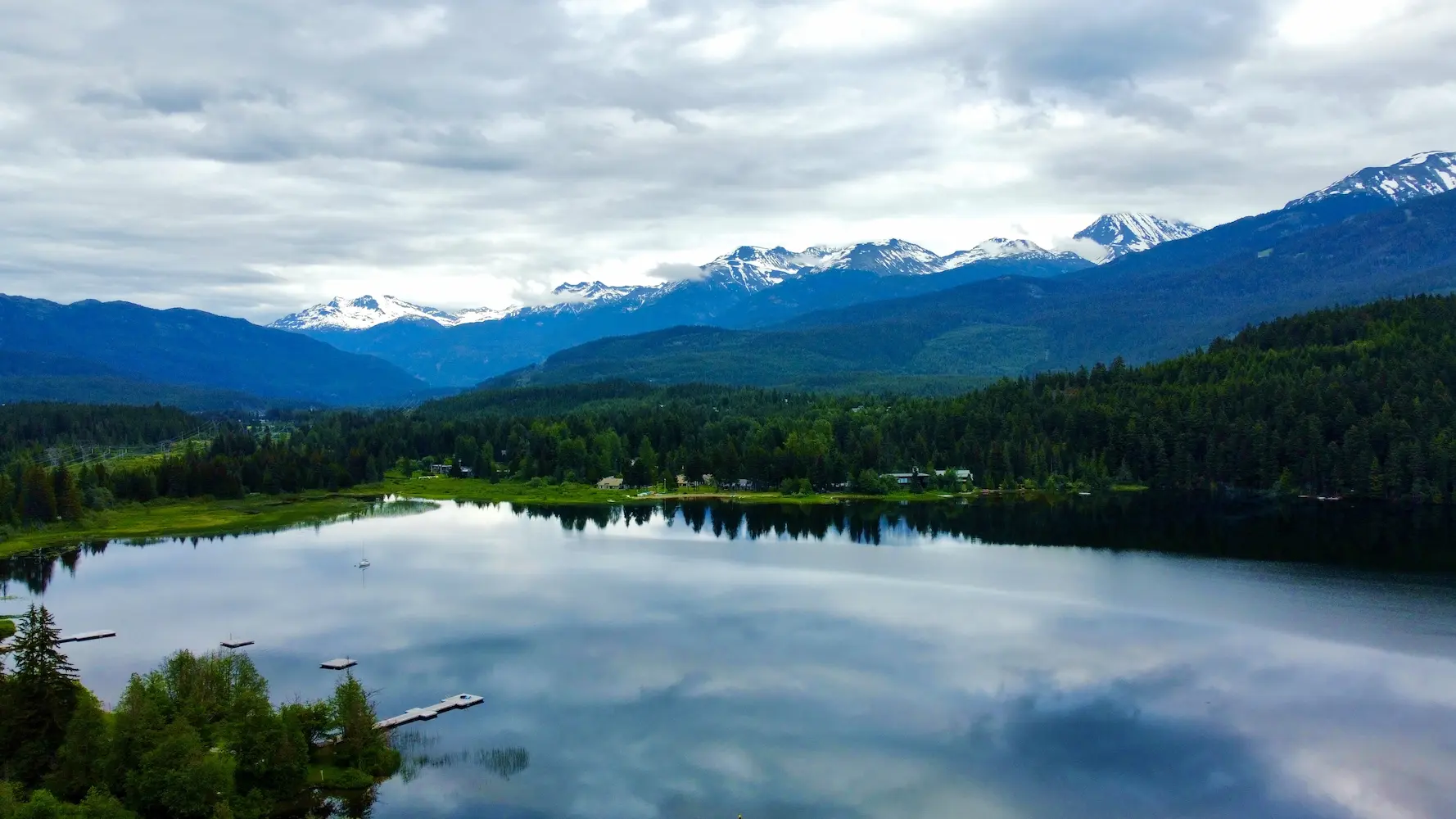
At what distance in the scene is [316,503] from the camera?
12562 cm

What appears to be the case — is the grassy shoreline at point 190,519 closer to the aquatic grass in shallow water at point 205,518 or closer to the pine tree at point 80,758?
the aquatic grass in shallow water at point 205,518

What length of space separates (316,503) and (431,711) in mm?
83599

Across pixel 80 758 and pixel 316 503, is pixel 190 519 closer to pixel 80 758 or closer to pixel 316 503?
pixel 316 503

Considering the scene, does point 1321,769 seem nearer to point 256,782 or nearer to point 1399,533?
point 256,782

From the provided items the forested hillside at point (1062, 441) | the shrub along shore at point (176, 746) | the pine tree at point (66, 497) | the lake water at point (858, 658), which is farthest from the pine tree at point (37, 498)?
the shrub along shore at point (176, 746)

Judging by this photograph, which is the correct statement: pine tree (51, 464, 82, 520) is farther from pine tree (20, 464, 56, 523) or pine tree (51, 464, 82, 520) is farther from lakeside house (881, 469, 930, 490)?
lakeside house (881, 469, 930, 490)

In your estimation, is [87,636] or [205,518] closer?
[87,636]

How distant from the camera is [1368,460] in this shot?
11150 centimetres

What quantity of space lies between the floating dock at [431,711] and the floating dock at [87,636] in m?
25.5

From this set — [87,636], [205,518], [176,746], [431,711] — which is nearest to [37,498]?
[205,518]

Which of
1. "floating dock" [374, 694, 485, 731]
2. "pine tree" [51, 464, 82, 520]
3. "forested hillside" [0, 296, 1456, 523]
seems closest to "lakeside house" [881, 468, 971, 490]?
"forested hillside" [0, 296, 1456, 523]

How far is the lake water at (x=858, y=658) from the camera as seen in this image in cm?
4084

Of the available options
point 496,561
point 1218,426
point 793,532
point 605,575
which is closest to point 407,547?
point 496,561

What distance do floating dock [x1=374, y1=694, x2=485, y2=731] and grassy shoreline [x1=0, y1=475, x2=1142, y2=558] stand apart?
61.2 meters
